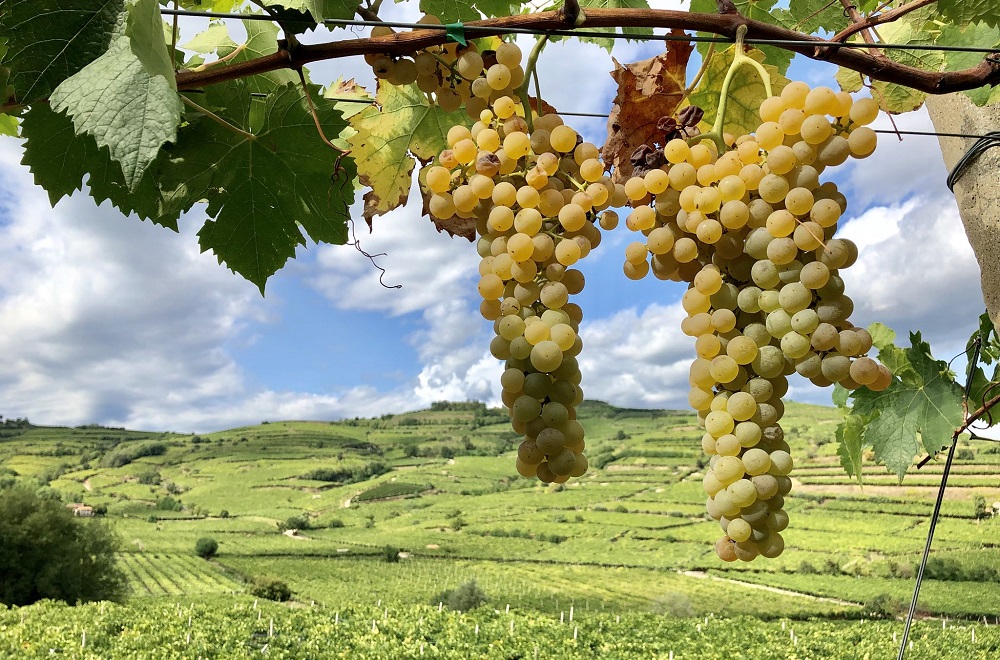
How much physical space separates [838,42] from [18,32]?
43 centimetres

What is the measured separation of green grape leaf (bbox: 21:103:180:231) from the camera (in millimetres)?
464

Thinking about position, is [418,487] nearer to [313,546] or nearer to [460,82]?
[313,546]

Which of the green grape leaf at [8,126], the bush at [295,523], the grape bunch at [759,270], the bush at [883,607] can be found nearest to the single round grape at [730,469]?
the grape bunch at [759,270]

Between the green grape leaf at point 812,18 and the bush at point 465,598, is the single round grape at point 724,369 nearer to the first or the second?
the green grape leaf at point 812,18

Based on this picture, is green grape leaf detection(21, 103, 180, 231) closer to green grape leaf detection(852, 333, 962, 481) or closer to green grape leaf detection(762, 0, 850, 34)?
green grape leaf detection(762, 0, 850, 34)

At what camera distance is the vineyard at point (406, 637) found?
1138 centimetres

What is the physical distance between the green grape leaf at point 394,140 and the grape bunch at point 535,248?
0.11 metres

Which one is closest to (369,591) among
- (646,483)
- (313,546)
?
(313,546)

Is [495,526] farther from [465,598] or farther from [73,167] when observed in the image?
[73,167]

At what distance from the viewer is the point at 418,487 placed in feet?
130

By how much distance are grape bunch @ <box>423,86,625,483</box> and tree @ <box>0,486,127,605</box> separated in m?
21.6

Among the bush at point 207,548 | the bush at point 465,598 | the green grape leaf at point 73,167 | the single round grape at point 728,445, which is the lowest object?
the bush at point 465,598

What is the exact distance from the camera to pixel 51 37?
13.8 inches

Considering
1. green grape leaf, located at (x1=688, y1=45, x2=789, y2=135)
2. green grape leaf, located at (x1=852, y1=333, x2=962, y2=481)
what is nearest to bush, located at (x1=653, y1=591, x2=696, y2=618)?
green grape leaf, located at (x1=852, y1=333, x2=962, y2=481)
